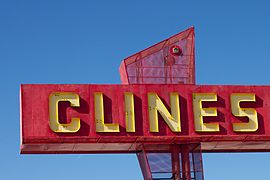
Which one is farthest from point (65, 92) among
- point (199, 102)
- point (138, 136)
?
point (199, 102)

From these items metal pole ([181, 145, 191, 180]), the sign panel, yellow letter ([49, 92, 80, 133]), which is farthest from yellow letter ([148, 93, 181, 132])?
yellow letter ([49, 92, 80, 133])

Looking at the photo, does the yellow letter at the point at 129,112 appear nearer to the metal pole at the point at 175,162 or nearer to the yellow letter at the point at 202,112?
the metal pole at the point at 175,162

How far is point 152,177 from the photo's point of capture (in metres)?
40.3

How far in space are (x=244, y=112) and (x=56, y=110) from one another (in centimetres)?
954

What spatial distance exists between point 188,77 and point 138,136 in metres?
4.96

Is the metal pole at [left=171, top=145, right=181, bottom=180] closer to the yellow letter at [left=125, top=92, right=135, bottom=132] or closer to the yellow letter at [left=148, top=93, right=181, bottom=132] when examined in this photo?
the yellow letter at [left=148, top=93, right=181, bottom=132]

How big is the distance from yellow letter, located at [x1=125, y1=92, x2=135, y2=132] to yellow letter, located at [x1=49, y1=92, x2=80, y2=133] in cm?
244

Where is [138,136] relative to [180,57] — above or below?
below

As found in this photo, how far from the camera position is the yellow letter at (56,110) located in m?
39.2

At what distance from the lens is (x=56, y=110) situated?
3934cm

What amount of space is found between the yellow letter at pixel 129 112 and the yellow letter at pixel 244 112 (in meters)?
5.17

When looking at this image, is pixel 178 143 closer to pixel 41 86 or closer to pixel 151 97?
pixel 151 97

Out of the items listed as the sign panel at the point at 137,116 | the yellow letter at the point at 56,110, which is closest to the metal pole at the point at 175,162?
the sign panel at the point at 137,116

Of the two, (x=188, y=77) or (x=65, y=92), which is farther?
(x=188, y=77)
